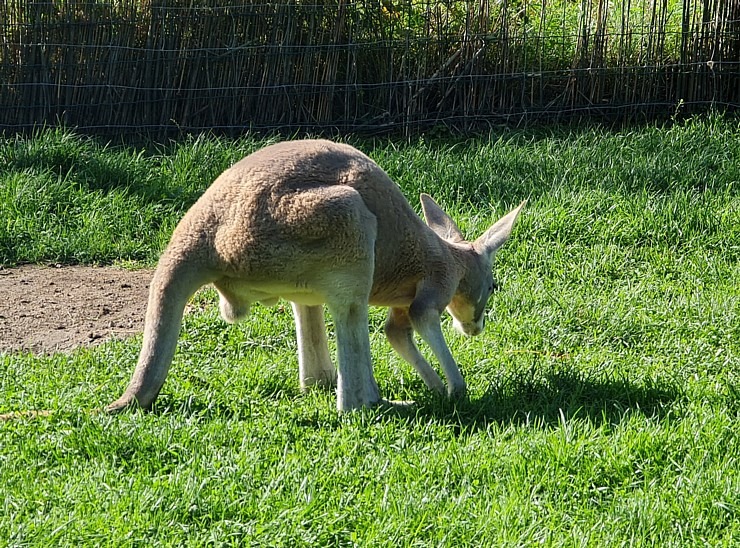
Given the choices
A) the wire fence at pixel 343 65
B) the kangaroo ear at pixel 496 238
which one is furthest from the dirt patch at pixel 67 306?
the wire fence at pixel 343 65

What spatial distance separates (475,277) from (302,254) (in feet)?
4.14

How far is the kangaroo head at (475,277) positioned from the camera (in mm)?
5621

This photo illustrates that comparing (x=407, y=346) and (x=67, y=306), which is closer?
(x=407, y=346)

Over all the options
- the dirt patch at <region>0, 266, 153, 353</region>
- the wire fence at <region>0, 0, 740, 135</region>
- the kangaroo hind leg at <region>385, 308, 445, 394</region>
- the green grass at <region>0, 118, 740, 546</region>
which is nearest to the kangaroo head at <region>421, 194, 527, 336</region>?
the green grass at <region>0, 118, 740, 546</region>

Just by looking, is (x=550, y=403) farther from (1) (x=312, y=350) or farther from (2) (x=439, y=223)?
(2) (x=439, y=223)

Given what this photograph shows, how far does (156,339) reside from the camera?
470cm

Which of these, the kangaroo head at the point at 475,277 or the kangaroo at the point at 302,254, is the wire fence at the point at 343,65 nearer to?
the kangaroo head at the point at 475,277

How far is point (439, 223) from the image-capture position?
6.03m

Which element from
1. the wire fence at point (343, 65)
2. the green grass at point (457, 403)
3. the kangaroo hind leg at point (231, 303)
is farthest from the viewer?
the wire fence at point (343, 65)

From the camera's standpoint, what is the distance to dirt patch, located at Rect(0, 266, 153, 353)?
6.18 metres

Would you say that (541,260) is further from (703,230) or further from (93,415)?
(93,415)

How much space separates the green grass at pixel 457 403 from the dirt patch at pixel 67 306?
0.90ft

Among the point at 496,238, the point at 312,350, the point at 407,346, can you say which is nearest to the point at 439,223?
the point at 496,238

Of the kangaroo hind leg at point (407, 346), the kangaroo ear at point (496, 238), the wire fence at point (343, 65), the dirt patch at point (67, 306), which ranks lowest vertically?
the dirt patch at point (67, 306)
